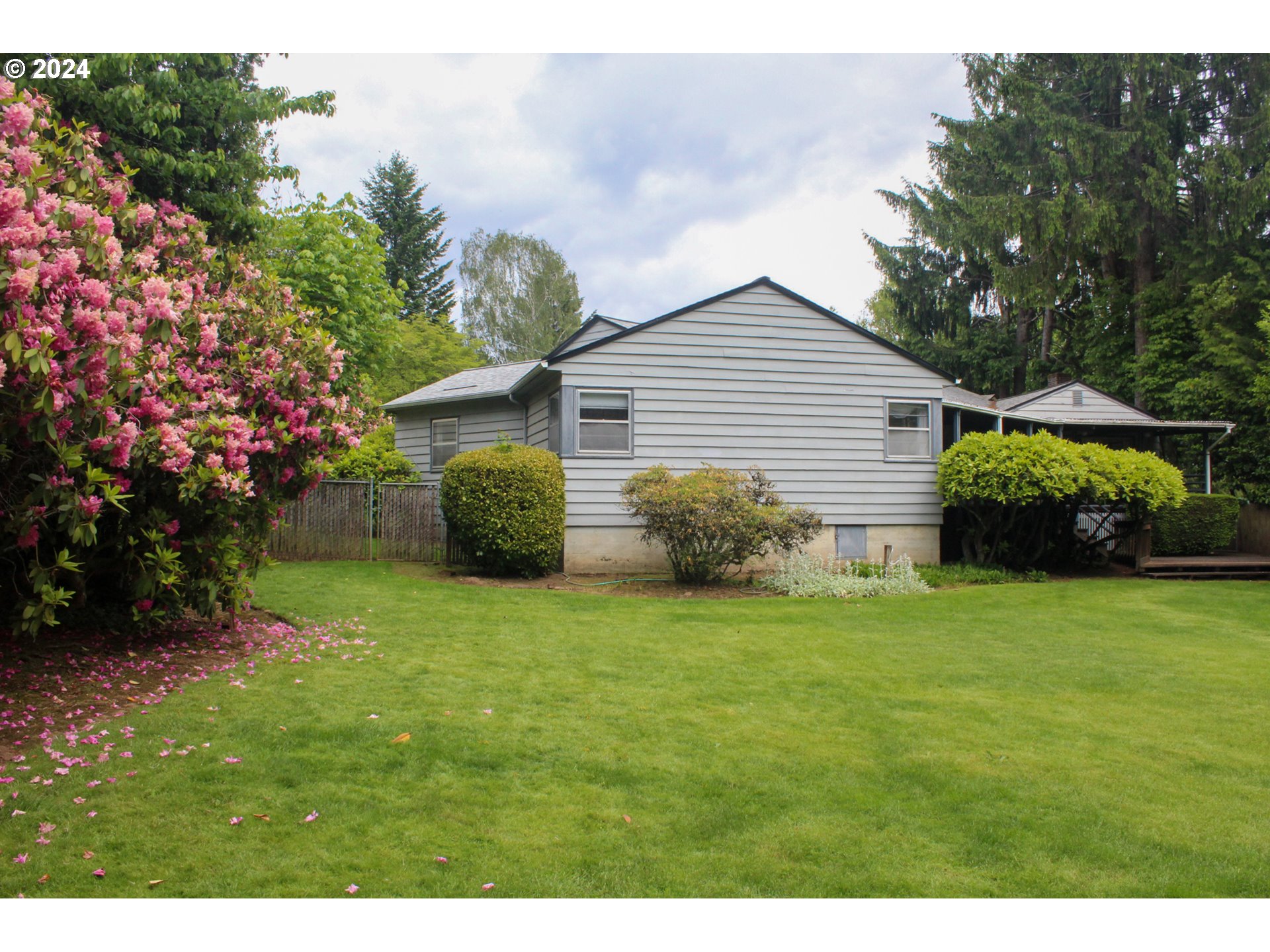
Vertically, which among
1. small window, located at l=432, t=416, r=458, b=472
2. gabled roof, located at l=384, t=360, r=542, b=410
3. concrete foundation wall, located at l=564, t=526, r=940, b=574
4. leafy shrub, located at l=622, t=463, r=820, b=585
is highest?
gabled roof, located at l=384, t=360, r=542, b=410

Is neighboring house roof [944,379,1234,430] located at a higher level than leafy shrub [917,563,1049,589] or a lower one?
higher

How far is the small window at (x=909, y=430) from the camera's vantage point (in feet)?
47.2

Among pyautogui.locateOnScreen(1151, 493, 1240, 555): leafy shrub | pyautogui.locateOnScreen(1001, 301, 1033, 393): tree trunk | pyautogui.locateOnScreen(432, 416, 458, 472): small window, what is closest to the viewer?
pyautogui.locateOnScreen(1151, 493, 1240, 555): leafy shrub

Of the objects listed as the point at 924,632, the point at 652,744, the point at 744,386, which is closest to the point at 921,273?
the point at 744,386

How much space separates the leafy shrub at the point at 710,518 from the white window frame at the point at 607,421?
4.08 feet

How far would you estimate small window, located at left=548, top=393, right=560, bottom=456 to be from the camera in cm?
1314

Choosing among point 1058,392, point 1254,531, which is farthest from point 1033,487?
point 1254,531

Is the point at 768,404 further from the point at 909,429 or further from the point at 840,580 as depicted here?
the point at 840,580

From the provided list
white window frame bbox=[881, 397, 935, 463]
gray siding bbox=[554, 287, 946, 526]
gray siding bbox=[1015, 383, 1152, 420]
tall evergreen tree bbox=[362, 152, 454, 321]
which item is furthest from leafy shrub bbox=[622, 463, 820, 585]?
tall evergreen tree bbox=[362, 152, 454, 321]

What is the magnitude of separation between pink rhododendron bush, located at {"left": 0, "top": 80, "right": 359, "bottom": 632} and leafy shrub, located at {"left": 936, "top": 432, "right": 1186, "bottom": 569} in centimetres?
1023

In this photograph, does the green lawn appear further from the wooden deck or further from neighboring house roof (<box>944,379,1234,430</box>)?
neighboring house roof (<box>944,379,1234,430</box>)

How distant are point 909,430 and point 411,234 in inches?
1160

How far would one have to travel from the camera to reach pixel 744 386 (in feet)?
45.0

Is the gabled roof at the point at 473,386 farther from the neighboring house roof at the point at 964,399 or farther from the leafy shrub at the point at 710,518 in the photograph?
the neighboring house roof at the point at 964,399
